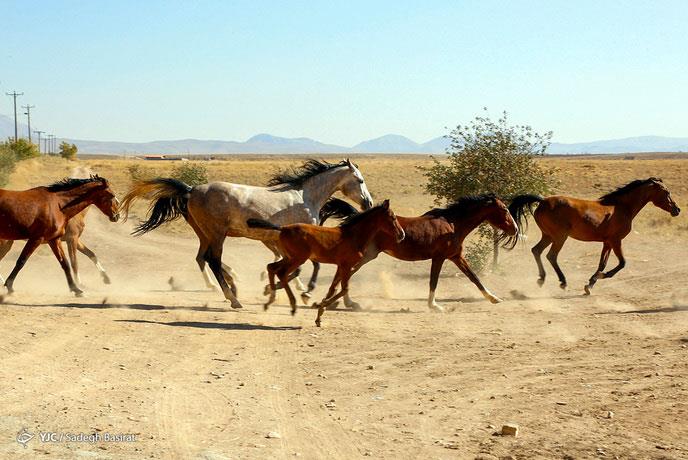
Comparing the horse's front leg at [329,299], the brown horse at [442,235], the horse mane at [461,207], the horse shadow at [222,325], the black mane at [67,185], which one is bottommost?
the horse shadow at [222,325]

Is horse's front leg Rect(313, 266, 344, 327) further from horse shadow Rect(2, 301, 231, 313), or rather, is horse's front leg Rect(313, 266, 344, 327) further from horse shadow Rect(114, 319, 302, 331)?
horse shadow Rect(2, 301, 231, 313)

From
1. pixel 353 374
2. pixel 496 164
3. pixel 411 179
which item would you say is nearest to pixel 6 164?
pixel 411 179

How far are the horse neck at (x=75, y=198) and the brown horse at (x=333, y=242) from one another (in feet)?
11.7

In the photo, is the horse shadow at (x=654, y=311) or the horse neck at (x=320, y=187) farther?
the horse neck at (x=320, y=187)

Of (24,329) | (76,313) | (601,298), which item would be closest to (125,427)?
(24,329)

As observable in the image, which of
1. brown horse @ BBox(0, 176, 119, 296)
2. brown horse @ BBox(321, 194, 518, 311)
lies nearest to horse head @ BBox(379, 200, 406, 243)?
brown horse @ BBox(321, 194, 518, 311)

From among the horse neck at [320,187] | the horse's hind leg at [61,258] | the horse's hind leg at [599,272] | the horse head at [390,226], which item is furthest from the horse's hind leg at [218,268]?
the horse's hind leg at [599,272]

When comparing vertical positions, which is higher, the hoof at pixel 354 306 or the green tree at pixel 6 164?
the green tree at pixel 6 164

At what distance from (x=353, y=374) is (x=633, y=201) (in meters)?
9.64

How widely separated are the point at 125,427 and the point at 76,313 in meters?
6.05

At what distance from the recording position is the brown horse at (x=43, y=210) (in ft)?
44.9

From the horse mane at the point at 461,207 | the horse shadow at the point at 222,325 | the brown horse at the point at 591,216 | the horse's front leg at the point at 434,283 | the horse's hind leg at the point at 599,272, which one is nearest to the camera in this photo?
the horse shadow at the point at 222,325

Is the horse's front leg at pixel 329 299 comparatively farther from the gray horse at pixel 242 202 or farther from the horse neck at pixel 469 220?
the horse neck at pixel 469 220

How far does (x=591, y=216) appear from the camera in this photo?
16.7 meters
